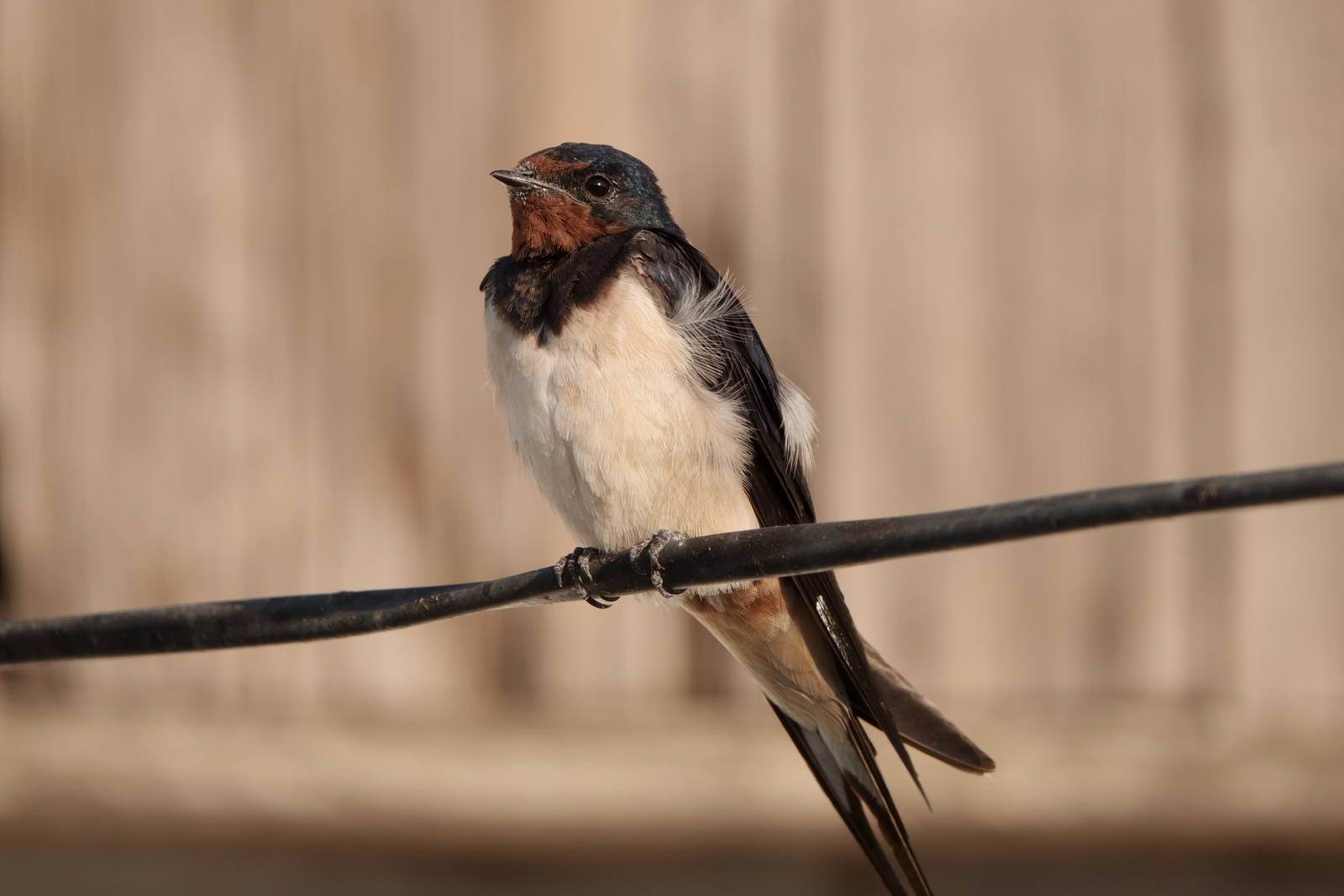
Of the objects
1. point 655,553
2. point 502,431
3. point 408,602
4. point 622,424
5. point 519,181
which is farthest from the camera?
point 502,431

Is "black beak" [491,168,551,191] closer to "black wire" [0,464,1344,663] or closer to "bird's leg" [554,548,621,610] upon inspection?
"bird's leg" [554,548,621,610]

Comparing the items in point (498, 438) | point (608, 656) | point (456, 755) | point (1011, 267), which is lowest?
point (456, 755)

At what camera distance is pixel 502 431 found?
12.2ft

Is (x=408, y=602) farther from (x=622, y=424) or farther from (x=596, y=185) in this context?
(x=596, y=185)

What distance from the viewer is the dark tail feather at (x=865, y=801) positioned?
2.34m

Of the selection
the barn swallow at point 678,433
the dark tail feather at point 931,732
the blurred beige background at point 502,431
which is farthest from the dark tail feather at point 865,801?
the blurred beige background at point 502,431

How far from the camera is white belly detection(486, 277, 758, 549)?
8.29 feet

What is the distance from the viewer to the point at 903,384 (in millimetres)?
3711

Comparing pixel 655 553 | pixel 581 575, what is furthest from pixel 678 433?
pixel 655 553

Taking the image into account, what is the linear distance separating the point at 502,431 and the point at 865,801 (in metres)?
1.49

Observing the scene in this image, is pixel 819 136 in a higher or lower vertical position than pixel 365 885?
higher

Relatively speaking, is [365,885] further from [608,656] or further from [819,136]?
[819,136]

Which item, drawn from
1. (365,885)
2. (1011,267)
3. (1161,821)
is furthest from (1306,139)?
(365,885)

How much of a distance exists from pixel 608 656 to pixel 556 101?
→ 129cm
